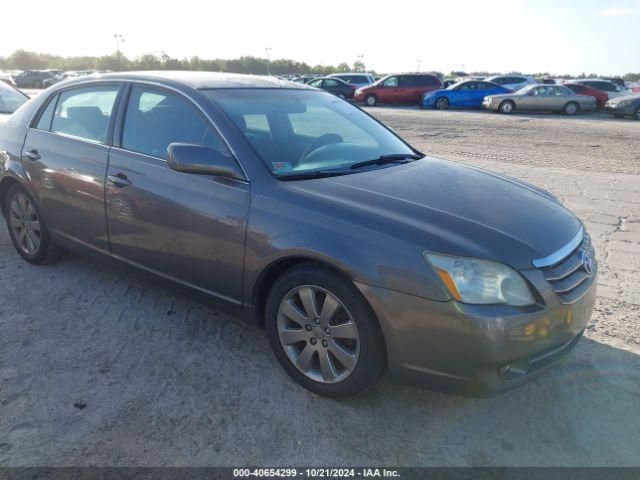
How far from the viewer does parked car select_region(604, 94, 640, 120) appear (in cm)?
2092

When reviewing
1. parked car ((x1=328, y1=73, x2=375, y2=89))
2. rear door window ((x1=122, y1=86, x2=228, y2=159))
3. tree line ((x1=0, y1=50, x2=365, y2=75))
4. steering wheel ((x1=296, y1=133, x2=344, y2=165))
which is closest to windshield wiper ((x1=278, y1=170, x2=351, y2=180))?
steering wheel ((x1=296, y1=133, x2=344, y2=165))

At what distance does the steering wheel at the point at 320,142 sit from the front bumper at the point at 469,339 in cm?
115

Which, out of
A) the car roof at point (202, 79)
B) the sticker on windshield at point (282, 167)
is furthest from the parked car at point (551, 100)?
the sticker on windshield at point (282, 167)

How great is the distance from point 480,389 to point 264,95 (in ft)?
7.78

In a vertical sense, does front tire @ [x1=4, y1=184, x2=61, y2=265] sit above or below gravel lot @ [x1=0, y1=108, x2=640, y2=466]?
above

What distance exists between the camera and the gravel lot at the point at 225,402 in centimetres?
249

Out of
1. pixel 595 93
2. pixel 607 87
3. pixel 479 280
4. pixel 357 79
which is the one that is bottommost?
pixel 595 93

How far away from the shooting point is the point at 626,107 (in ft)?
69.2

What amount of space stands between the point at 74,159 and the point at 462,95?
24.0 meters

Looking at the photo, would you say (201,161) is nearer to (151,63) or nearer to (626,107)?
(626,107)

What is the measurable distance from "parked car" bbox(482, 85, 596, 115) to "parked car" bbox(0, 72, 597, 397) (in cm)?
2106

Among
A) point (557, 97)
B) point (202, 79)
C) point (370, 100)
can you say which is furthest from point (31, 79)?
point (202, 79)

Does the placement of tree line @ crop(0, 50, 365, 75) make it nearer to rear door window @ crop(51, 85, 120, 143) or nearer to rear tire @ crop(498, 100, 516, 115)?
rear tire @ crop(498, 100, 516, 115)

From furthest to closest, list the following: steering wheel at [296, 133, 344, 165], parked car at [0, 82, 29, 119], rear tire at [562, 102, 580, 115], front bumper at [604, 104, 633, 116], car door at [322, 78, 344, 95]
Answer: car door at [322, 78, 344, 95] → rear tire at [562, 102, 580, 115] → front bumper at [604, 104, 633, 116] → parked car at [0, 82, 29, 119] → steering wheel at [296, 133, 344, 165]
